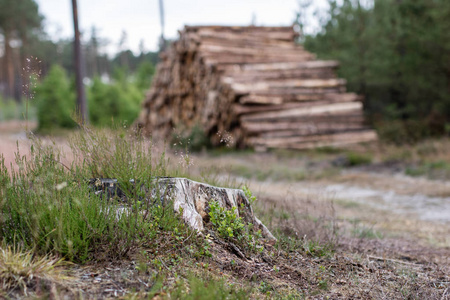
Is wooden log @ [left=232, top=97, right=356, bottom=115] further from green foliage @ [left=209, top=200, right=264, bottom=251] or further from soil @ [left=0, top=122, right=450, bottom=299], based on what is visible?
green foliage @ [left=209, top=200, right=264, bottom=251]

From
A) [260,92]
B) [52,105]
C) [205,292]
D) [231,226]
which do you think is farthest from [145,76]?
[205,292]

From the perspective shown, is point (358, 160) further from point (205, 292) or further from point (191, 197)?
point (205, 292)

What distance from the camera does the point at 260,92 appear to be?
13.5 m

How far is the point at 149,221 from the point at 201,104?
12.7 meters

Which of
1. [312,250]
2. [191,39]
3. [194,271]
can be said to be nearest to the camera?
[194,271]

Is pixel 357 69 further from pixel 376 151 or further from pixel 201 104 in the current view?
pixel 201 104

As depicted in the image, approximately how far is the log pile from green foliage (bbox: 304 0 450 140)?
1677mm

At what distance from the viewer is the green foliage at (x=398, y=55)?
14.1 m

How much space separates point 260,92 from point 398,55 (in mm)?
6034

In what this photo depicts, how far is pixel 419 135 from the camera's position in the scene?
13.8m

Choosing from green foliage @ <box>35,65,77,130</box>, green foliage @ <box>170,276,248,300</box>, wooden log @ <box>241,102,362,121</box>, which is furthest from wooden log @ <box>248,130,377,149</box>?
green foliage @ <box>35,65,77,130</box>

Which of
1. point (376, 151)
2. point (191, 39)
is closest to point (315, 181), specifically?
point (376, 151)

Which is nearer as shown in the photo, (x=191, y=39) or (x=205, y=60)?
(x=205, y=60)

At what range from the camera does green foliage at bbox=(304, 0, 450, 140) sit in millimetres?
14109
